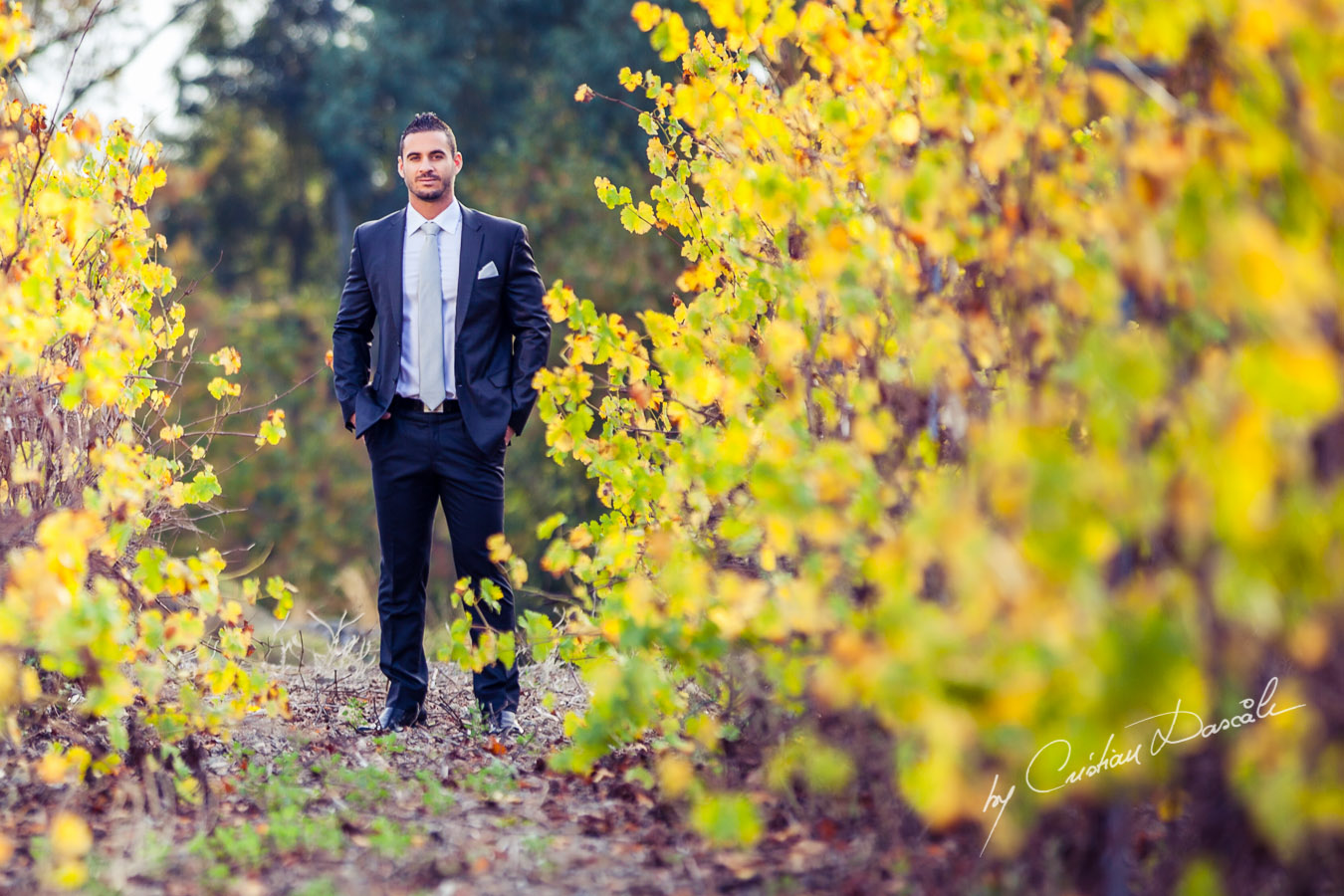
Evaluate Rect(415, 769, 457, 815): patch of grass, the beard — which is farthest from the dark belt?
Rect(415, 769, 457, 815): patch of grass

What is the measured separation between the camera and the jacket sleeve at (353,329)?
458 cm

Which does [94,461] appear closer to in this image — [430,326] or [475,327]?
[430,326]

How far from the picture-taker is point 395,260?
447cm

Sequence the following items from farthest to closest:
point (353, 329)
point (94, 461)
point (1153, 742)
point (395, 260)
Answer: point (353, 329) → point (395, 260) → point (94, 461) → point (1153, 742)

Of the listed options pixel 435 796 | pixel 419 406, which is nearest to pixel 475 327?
pixel 419 406

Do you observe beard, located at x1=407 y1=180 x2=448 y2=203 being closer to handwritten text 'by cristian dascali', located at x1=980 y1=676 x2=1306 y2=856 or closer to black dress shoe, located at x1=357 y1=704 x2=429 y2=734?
black dress shoe, located at x1=357 y1=704 x2=429 y2=734

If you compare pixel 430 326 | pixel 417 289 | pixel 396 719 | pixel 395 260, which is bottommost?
pixel 396 719

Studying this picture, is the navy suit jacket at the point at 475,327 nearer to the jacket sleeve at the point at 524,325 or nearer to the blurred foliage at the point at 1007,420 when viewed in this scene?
the jacket sleeve at the point at 524,325

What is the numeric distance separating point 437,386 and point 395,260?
1.68ft

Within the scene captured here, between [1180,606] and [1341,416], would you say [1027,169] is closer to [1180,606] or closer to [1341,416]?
[1341,416]

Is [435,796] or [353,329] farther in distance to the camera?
[353,329]

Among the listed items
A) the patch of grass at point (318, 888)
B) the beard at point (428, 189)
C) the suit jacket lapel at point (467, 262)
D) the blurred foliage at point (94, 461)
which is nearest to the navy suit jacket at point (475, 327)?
the suit jacket lapel at point (467, 262)

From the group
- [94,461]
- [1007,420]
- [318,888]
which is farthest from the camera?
[94,461]

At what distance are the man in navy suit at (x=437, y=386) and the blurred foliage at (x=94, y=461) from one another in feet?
1.77
